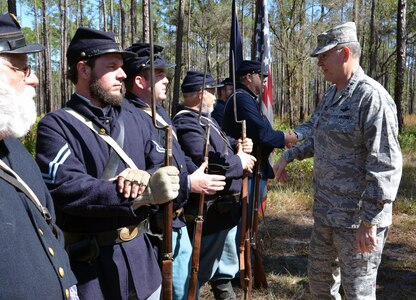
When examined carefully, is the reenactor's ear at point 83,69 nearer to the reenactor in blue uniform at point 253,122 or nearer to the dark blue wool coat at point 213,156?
the dark blue wool coat at point 213,156

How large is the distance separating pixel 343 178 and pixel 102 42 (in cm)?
175

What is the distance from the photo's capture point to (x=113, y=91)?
97.0 inches

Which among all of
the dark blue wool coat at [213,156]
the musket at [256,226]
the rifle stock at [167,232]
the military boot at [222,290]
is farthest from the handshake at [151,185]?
the musket at [256,226]

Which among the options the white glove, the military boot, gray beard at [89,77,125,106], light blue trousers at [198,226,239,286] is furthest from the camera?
the military boot

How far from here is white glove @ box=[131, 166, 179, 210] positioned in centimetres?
205

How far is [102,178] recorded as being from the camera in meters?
2.26

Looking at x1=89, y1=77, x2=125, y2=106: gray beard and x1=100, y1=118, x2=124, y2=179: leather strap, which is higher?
x1=89, y1=77, x2=125, y2=106: gray beard

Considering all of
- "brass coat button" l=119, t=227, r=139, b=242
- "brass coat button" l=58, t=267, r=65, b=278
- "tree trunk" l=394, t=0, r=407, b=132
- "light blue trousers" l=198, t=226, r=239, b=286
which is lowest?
"light blue trousers" l=198, t=226, r=239, b=286

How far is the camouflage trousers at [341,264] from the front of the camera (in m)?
2.92

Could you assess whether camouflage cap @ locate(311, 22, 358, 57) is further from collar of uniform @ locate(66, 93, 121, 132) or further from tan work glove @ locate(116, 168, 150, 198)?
tan work glove @ locate(116, 168, 150, 198)

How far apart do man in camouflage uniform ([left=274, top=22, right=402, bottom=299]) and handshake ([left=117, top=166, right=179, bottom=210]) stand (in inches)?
51.8

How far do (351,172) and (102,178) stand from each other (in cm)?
163

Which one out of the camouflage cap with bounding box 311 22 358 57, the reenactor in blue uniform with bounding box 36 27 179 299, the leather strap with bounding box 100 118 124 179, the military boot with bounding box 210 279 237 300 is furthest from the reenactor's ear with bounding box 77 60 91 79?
the military boot with bounding box 210 279 237 300

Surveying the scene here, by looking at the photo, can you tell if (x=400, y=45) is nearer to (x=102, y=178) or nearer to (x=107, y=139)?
(x=107, y=139)
